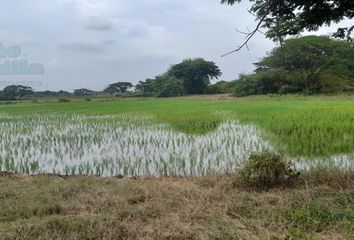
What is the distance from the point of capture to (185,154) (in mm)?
9570

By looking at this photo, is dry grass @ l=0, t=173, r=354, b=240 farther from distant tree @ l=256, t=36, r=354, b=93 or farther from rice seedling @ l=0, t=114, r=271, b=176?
distant tree @ l=256, t=36, r=354, b=93

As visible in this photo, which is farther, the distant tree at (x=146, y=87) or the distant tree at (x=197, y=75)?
the distant tree at (x=146, y=87)

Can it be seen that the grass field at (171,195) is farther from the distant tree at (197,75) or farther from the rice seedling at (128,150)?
the distant tree at (197,75)

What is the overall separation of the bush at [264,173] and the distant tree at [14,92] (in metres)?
57.9

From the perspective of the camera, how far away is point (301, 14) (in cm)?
644

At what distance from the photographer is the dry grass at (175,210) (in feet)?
13.1

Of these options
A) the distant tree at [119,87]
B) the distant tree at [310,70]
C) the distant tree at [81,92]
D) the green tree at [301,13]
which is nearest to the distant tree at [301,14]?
the green tree at [301,13]

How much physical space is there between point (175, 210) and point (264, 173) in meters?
1.53

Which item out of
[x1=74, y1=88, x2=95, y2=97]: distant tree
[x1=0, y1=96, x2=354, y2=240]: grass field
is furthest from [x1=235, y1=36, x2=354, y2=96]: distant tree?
[x1=0, y1=96, x2=354, y2=240]: grass field

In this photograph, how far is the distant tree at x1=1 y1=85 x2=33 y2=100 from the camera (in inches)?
2329

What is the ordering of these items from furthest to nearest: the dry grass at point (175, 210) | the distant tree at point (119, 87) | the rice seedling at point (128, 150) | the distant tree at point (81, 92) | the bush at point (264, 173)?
the distant tree at point (119, 87) → the distant tree at point (81, 92) → the rice seedling at point (128, 150) → the bush at point (264, 173) → the dry grass at point (175, 210)

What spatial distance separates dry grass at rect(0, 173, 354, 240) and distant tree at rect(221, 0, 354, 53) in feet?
7.76

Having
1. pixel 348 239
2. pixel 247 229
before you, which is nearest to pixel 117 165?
pixel 247 229

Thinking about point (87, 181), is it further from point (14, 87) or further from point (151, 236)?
point (14, 87)
